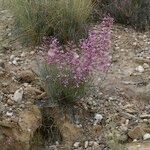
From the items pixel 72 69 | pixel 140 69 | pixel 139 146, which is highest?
pixel 72 69

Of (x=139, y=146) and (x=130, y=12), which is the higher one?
(x=130, y=12)

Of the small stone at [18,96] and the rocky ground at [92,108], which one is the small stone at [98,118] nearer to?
the rocky ground at [92,108]

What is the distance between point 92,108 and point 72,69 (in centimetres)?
51

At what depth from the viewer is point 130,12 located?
6.19 meters

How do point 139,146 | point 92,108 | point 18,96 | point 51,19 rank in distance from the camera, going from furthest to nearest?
point 51,19
point 92,108
point 18,96
point 139,146

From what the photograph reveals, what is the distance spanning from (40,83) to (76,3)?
1.33 metres

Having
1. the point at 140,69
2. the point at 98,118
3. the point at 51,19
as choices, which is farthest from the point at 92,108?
the point at 51,19

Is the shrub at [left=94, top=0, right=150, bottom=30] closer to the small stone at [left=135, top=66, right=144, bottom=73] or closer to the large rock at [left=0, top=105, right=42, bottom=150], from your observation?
the small stone at [left=135, top=66, right=144, bottom=73]

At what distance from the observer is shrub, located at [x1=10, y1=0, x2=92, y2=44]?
18.6 ft

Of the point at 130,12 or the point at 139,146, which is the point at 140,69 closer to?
the point at 130,12

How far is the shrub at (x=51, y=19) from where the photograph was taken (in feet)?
18.6

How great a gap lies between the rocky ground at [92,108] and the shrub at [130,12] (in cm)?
74

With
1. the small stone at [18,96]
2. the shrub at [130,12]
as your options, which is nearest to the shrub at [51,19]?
the shrub at [130,12]

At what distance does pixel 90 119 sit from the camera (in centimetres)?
471
